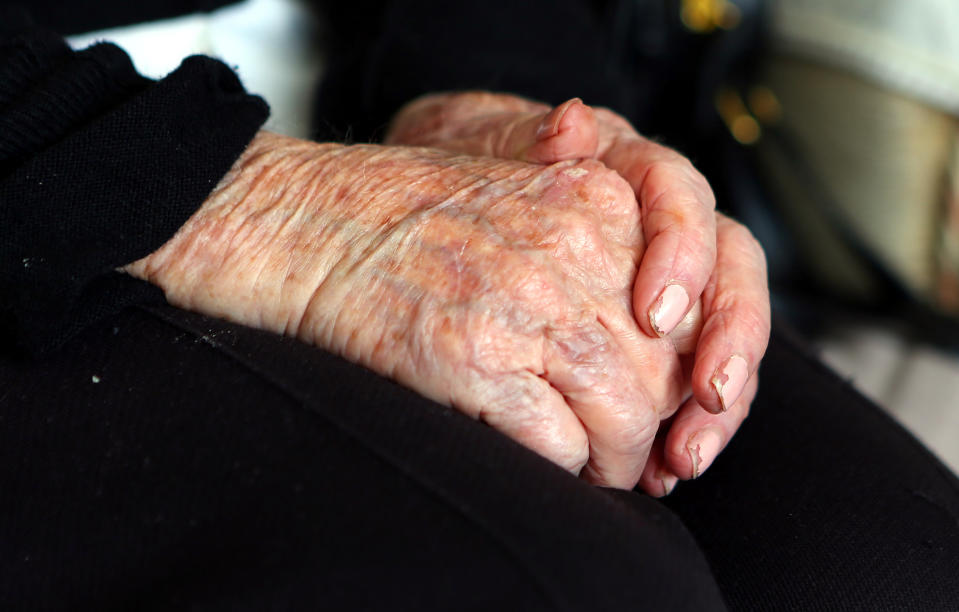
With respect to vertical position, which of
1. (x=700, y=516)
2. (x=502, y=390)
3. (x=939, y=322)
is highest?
(x=502, y=390)

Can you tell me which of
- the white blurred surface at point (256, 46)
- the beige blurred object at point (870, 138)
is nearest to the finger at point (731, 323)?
→ the white blurred surface at point (256, 46)

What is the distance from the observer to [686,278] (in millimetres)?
670

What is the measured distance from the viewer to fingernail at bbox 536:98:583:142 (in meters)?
0.73

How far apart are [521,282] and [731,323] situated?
0.19m

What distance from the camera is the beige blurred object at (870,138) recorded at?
1441 millimetres

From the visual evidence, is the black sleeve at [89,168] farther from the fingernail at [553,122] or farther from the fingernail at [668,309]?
the fingernail at [668,309]

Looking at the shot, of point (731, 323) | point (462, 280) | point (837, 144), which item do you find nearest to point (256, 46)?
point (462, 280)

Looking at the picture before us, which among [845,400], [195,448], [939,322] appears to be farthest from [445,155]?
[939,322]

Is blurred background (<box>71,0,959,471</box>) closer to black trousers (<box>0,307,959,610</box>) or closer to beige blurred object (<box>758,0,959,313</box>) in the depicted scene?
beige blurred object (<box>758,0,959,313</box>)

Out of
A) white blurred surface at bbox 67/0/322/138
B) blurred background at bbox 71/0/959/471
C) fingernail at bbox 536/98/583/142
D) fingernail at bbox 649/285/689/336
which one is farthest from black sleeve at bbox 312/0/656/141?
fingernail at bbox 649/285/689/336

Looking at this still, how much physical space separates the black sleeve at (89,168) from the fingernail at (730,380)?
0.45 m

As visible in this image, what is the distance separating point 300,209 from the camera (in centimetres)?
71

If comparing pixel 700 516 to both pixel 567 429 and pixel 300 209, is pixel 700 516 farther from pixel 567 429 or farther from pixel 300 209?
pixel 300 209

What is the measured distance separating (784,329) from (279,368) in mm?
625
